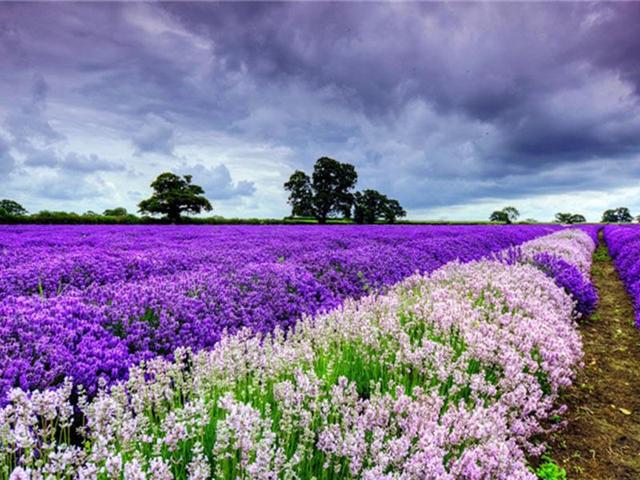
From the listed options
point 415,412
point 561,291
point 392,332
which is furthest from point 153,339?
point 561,291

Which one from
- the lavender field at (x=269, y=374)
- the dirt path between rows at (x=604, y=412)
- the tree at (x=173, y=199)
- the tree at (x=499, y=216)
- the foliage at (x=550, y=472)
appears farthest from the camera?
the tree at (x=499, y=216)

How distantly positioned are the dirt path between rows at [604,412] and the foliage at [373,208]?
1708 inches

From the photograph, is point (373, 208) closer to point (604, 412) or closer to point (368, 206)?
point (368, 206)

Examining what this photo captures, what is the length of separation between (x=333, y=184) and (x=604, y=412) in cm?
4563

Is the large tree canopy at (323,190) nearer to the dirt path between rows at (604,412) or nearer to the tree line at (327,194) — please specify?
the tree line at (327,194)

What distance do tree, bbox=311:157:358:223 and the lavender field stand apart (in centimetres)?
4062

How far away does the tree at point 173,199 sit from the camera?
46625 mm

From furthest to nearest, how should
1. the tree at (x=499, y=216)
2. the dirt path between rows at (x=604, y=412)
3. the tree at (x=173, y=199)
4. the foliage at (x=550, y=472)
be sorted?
the tree at (x=499, y=216)
the tree at (x=173, y=199)
the dirt path between rows at (x=604, y=412)
the foliage at (x=550, y=472)

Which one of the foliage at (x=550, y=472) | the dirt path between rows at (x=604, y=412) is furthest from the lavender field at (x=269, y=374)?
the dirt path between rows at (x=604, y=412)

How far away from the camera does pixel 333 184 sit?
49031 millimetres

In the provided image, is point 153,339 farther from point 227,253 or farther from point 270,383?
point 227,253

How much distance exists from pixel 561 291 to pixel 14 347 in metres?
6.94

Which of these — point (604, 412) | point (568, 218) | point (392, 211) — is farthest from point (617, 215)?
point (604, 412)

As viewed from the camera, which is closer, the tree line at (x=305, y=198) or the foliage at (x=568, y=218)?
the tree line at (x=305, y=198)
